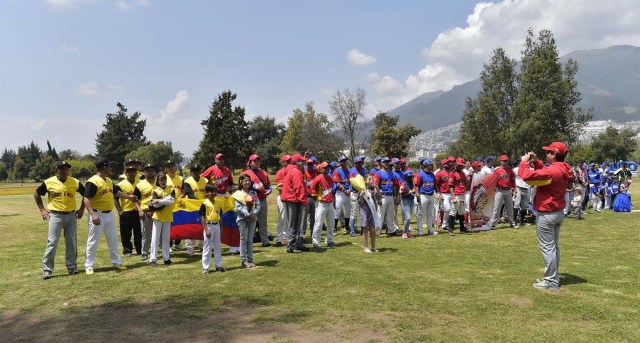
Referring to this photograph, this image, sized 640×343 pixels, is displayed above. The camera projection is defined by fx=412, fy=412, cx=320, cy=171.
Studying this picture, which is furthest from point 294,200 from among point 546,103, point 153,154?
point 153,154

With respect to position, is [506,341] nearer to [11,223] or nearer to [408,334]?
[408,334]

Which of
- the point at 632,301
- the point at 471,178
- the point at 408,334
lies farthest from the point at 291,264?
the point at 471,178

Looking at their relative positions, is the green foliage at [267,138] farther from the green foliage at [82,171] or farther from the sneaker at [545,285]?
the sneaker at [545,285]

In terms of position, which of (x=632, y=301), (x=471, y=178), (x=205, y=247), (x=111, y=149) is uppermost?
(x=111, y=149)

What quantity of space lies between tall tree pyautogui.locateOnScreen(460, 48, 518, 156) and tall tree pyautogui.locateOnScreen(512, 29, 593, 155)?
2.63 metres

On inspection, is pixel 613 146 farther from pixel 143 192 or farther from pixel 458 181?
pixel 143 192

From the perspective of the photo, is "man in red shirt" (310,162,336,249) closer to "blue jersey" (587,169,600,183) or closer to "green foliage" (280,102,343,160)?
"blue jersey" (587,169,600,183)

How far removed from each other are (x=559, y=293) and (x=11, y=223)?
63.6 feet

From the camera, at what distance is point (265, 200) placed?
35.8ft

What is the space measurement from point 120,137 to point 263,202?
300 ft

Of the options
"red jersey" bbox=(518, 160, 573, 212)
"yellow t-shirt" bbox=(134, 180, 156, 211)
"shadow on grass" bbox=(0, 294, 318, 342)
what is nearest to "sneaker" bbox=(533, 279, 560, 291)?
"red jersey" bbox=(518, 160, 573, 212)

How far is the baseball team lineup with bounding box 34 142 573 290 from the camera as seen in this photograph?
6.73m

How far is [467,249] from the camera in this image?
9812 mm

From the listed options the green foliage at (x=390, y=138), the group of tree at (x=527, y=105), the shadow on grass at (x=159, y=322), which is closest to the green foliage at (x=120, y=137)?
the green foliage at (x=390, y=138)
